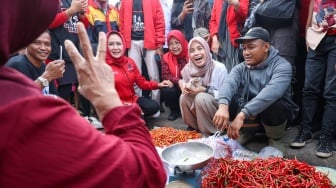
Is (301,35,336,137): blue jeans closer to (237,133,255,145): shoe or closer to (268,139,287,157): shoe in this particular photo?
(268,139,287,157): shoe

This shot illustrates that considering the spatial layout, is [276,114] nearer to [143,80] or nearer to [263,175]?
[263,175]

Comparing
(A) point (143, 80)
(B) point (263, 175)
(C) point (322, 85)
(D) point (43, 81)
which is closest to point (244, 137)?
(C) point (322, 85)

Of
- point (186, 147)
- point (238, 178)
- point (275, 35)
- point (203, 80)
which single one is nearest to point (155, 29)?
point (203, 80)

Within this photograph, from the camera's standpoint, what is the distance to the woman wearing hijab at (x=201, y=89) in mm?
4102

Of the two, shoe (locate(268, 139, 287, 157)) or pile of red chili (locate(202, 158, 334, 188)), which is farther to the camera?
shoe (locate(268, 139, 287, 157))

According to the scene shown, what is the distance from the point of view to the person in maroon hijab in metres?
0.73

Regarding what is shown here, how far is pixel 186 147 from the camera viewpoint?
→ 295cm

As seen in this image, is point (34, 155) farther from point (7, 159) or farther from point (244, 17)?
point (244, 17)

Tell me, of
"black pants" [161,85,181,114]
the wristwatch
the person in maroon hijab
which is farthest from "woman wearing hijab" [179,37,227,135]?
the person in maroon hijab

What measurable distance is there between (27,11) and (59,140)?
310 millimetres

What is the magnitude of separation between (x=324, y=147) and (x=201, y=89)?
1.53 m

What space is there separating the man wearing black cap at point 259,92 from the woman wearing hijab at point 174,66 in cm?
141

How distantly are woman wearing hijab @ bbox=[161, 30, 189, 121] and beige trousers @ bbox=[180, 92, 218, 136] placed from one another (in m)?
0.77

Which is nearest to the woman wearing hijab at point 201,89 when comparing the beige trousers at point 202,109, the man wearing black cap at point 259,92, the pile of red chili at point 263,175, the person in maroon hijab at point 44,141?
the beige trousers at point 202,109
